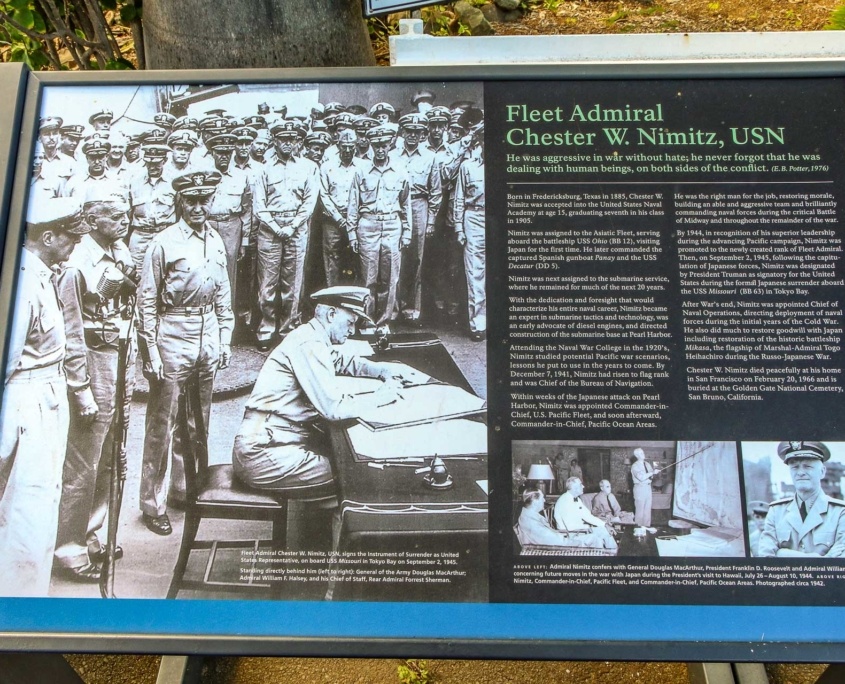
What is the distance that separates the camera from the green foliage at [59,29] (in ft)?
8.85

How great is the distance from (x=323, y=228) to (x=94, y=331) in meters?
0.72

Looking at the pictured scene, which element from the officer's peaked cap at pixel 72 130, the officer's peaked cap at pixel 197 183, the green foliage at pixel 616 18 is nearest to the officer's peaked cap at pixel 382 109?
the officer's peaked cap at pixel 197 183

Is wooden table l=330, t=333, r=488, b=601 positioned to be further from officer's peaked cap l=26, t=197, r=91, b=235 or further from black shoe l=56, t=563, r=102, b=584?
officer's peaked cap l=26, t=197, r=91, b=235

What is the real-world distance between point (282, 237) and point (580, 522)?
3.75ft

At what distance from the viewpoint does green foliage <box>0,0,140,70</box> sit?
106 inches

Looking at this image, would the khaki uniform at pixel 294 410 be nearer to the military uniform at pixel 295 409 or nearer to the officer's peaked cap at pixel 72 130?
the military uniform at pixel 295 409

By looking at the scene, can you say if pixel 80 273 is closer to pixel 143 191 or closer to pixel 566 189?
pixel 143 191

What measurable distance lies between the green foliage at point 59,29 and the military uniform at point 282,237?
148cm

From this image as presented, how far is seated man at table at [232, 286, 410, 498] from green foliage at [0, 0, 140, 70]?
1.83 m

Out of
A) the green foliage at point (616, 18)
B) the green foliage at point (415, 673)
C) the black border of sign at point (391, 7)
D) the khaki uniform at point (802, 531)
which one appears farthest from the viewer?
the green foliage at point (616, 18)

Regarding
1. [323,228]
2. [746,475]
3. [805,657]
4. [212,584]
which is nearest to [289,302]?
[323,228]

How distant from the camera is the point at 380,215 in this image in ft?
6.13

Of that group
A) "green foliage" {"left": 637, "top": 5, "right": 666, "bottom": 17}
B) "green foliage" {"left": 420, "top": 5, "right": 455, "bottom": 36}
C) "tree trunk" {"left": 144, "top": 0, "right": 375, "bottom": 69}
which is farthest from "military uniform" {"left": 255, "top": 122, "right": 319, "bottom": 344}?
"green foliage" {"left": 637, "top": 5, "right": 666, "bottom": 17}

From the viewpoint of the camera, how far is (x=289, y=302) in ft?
6.02
